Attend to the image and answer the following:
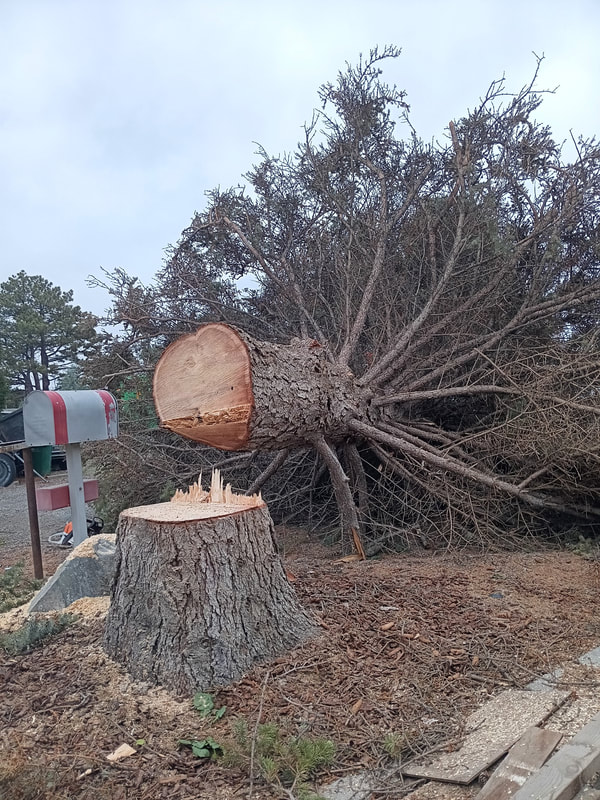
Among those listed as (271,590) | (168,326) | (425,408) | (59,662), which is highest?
(168,326)

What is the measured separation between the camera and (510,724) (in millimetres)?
2590

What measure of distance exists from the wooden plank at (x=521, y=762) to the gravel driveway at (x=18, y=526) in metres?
5.96

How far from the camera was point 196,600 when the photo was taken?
118 inches

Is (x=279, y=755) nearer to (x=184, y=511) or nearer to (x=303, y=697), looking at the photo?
(x=303, y=697)

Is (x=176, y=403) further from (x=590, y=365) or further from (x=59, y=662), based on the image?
(x=590, y=365)

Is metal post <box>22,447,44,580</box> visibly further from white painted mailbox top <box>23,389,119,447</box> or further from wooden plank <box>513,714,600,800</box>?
wooden plank <box>513,714,600,800</box>

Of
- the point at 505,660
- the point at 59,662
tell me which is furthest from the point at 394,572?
the point at 59,662

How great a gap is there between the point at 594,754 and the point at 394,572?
8.31 feet

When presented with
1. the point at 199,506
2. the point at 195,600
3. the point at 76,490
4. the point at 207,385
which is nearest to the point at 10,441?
the point at 76,490

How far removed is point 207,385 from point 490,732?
239 cm

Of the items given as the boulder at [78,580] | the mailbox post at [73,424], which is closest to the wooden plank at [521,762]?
the boulder at [78,580]

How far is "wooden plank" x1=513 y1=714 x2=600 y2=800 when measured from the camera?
1.96 meters

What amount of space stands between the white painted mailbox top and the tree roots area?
3.93 feet

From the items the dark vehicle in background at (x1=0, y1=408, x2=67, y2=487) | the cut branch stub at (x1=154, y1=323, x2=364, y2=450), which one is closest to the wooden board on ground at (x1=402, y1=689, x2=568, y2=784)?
the cut branch stub at (x1=154, y1=323, x2=364, y2=450)
